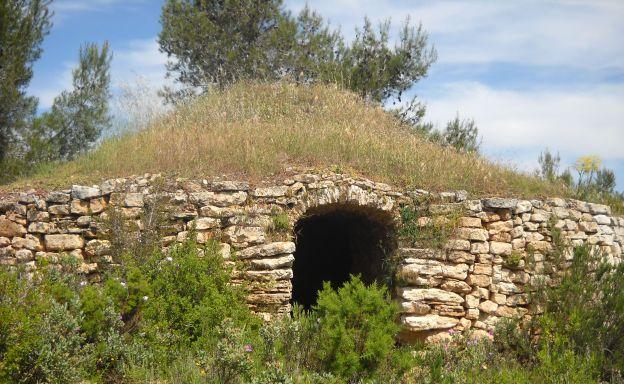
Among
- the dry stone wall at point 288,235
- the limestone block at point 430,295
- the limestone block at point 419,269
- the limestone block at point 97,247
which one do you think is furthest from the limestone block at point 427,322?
the limestone block at point 97,247

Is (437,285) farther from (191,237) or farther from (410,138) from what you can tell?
(410,138)

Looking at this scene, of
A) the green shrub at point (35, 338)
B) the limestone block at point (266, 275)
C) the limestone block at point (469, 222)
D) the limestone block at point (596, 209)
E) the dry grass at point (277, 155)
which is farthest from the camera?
the limestone block at point (596, 209)

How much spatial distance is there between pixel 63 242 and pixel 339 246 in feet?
17.2

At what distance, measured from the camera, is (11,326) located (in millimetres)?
4836

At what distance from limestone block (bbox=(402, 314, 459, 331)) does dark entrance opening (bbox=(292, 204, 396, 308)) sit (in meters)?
0.83

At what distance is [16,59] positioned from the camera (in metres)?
10.9

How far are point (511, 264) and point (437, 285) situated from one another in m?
1.06

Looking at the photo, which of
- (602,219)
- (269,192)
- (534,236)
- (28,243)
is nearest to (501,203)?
(534,236)

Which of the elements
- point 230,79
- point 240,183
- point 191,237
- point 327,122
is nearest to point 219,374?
point 191,237

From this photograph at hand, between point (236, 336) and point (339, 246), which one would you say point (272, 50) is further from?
point (236, 336)

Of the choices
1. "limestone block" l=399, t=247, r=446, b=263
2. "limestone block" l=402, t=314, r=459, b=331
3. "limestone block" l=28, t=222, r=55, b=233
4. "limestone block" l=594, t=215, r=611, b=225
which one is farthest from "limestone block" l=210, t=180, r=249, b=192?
"limestone block" l=594, t=215, r=611, b=225

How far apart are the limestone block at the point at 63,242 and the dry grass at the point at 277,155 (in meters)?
0.92

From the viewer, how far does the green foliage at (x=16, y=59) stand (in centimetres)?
1082

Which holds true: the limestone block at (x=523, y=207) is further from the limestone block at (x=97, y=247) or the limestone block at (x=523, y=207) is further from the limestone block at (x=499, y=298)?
the limestone block at (x=97, y=247)
